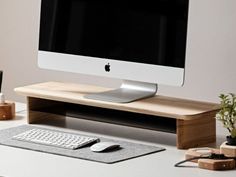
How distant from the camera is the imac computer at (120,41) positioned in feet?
7.58

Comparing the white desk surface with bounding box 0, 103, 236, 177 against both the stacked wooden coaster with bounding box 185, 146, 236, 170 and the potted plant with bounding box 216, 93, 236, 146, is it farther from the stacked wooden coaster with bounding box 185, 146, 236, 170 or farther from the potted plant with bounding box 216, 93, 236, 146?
the potted plant with bounding box 216, 93, 236, 146

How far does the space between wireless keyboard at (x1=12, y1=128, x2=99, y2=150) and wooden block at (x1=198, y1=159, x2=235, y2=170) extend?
435mm

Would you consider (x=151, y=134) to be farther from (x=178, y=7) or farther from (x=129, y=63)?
(x=178, y=7)

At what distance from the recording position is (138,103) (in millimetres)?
2369

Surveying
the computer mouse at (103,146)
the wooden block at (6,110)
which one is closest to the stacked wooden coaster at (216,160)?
the computer mouse at (103,146)

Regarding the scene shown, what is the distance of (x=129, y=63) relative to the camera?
7.92 feet

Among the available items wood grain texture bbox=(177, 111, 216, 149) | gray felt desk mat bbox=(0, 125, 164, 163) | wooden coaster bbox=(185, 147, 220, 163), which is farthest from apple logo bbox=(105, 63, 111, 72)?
wooden coaster bbox=(185, 147, 220, 163)

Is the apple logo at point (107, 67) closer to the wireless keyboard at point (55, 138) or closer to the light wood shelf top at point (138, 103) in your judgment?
the light wood shelf top at point (138, 103)

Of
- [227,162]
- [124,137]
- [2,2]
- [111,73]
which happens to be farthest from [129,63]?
[2,2]

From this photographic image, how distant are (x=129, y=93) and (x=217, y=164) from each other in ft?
1.86

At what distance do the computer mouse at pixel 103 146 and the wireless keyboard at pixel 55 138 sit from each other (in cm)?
6

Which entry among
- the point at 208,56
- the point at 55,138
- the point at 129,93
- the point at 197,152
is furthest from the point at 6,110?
the point at 208,56

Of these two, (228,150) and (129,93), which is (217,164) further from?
(129,93)

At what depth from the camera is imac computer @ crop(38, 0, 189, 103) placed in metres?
2.31
